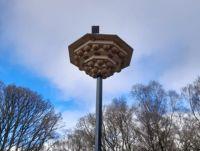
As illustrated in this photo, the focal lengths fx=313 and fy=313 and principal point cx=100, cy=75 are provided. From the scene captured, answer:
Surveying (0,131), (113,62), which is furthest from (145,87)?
(113,62)

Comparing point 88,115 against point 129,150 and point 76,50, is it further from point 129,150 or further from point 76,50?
point 76,50

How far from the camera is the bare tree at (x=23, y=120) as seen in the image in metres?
21.6

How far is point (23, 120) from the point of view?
2247cm

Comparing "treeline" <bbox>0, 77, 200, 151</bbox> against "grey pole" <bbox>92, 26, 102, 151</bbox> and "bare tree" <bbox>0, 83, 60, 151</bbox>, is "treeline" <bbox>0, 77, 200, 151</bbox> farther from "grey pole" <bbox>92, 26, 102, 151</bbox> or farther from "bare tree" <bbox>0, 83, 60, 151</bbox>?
"grey pole" <bbox>92, 26, 102, 151</bbox>

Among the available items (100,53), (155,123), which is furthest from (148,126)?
(100,53)

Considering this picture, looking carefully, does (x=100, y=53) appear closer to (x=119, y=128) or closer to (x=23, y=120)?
(x=23, y=120)

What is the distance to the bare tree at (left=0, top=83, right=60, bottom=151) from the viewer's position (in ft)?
70.9

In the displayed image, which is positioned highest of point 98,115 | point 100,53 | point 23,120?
point 23,120

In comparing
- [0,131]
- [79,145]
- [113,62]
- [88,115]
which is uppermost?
[88,115]

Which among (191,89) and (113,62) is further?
(191,89)

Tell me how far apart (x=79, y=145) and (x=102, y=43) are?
1115 inches

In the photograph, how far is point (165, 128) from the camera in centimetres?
2539

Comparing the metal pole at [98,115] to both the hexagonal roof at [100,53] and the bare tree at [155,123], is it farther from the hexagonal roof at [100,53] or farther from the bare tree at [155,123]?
the bare tree at [155,123]

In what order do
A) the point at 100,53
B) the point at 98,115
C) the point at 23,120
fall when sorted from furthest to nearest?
the point at 23,120, the point at 100,53, the point at 98,115
